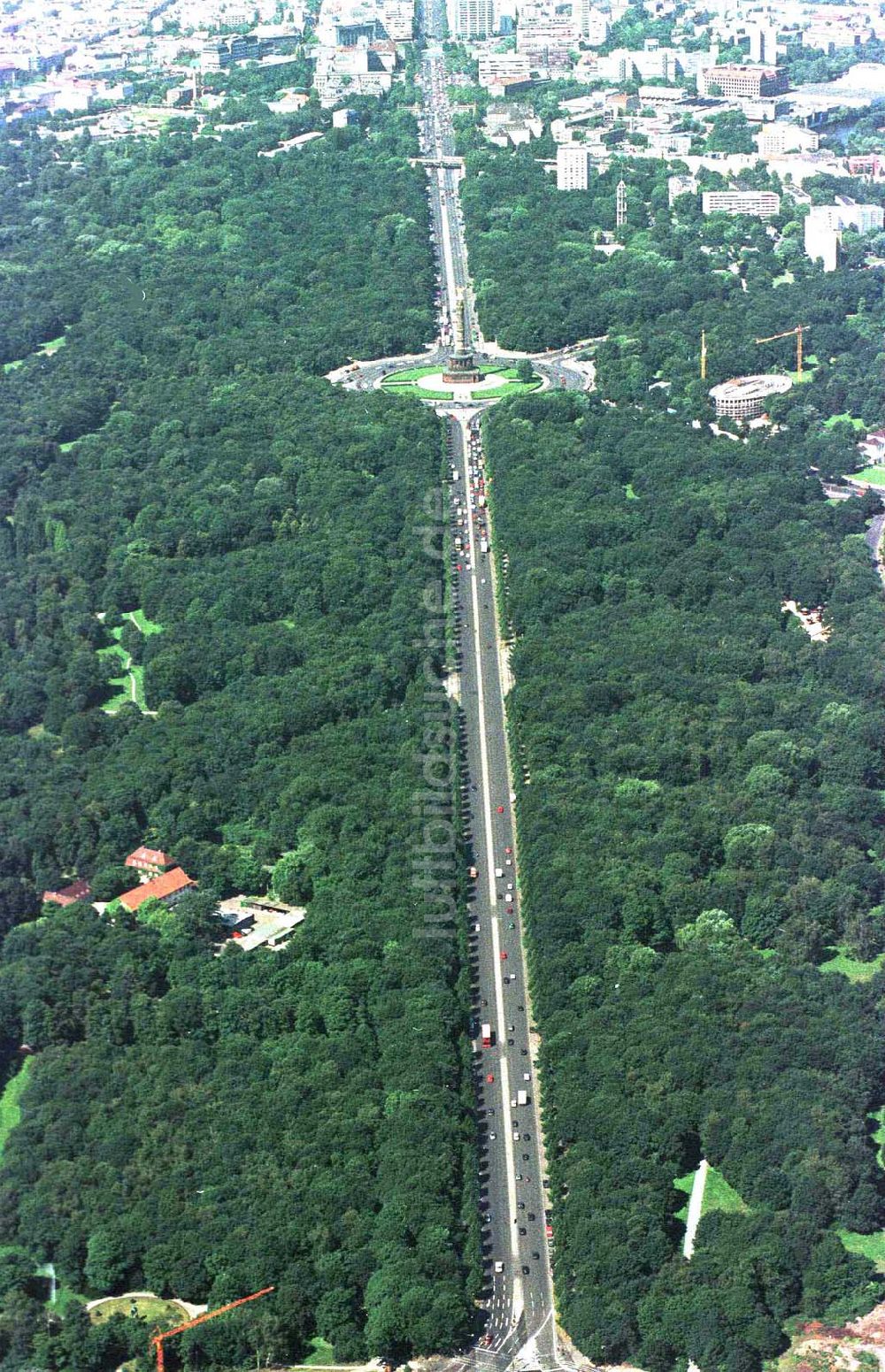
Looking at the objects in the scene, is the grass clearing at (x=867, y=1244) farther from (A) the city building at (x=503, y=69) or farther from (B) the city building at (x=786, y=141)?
(A) the city building at (x=503, y=69)

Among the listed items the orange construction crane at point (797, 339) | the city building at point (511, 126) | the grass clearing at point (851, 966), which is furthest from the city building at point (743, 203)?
the grass clearing at point (851, 966)

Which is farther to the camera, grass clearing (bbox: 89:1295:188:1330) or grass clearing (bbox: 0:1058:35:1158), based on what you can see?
grass clearing (bbox: 0:1058:35:1158)

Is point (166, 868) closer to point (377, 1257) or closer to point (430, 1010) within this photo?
point (430, 1010)

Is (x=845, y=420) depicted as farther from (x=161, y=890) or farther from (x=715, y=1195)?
(x=715, y=1195)

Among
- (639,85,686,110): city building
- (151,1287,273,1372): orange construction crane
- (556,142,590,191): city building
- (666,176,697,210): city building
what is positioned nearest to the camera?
(151,1287,273,1372): orange construction crane

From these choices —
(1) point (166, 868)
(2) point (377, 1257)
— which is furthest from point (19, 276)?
(2) point (377, 1257)

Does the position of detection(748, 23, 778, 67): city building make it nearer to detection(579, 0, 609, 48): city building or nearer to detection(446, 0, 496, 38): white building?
detection(579, 0, 609, 48): city building

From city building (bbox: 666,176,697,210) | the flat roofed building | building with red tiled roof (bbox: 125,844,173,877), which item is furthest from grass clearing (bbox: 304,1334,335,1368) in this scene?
the flat roofed building
